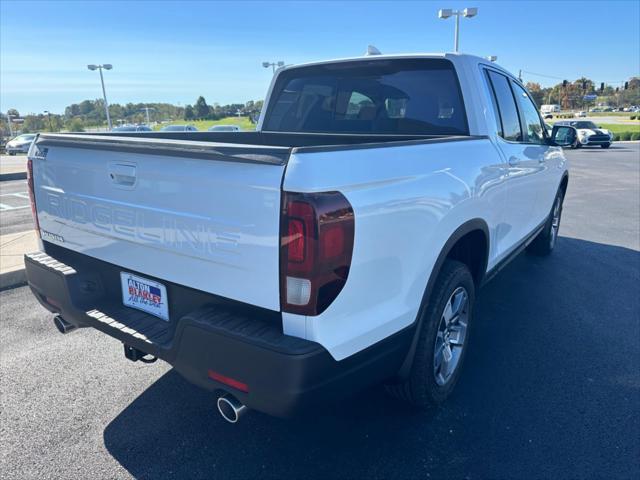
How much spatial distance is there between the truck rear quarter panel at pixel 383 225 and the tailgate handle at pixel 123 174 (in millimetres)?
925

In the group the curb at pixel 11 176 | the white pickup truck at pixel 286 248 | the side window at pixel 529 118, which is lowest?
the curb at pixel 11 176

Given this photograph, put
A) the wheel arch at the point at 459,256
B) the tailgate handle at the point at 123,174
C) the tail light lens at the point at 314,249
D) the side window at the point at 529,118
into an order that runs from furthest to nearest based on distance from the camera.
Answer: the side window at the point at 529,118, the wheel arch at the point at 459,256, the tailgate handle at the point at 123,174, the tail light lens at the point at 314,249

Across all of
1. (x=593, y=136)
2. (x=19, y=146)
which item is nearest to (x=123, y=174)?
(x=593, y=136)

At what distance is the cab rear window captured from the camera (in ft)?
11.5

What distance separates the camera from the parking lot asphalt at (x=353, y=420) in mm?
2465

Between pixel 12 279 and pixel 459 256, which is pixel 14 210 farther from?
pixel 459 256

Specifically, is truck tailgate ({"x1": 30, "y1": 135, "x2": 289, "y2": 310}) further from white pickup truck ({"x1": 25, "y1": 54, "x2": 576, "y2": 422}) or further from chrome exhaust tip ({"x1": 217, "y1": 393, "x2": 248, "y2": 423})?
chrome exhaust tip ({"x1": 217, "y1": 393, "x2": 248, "y2": 423})

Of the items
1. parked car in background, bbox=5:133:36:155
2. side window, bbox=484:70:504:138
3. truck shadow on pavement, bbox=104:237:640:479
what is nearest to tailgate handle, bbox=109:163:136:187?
truck shadow on pavement, bbox=104:237:640:479

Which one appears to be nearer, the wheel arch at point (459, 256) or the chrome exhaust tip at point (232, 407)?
the chrome exhaust tip at point (232, 407)

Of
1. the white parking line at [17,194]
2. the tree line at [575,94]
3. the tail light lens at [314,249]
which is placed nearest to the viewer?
the tail light lens at [314,249]

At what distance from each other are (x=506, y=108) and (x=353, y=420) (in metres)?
2.75

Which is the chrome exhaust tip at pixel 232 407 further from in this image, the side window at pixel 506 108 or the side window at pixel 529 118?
the side window at pixel 529 118

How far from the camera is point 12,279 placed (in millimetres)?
5055

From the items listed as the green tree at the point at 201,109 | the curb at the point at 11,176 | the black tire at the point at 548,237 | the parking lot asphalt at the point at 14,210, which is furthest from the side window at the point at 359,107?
the green tree at the point at 201,109
